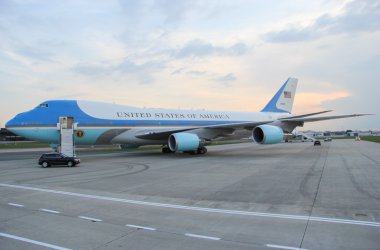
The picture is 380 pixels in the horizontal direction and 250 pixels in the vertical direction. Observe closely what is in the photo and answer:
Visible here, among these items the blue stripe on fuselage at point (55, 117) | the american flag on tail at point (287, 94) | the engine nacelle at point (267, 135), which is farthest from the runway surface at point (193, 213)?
the american flag on tail at point (287, 94)

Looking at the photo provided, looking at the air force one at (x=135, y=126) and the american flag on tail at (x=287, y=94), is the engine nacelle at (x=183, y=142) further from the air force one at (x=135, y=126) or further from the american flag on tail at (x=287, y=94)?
the american flag on tail at (x=287, y=94)

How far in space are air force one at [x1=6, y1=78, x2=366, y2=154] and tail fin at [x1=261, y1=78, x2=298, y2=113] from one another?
256 inches

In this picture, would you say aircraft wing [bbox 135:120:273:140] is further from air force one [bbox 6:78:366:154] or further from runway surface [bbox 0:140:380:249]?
runway surface [bbox 0:140:380:249]

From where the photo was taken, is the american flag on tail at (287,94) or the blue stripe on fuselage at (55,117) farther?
the american flag on tail at (287,94)

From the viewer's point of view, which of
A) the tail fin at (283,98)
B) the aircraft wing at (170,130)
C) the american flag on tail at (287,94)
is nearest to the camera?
the aircraft wing at (170,130)

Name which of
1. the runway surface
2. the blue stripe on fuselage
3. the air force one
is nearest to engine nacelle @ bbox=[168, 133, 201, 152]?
the air force one

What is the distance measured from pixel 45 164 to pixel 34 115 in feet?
14.6

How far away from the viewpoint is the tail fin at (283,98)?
36.8m

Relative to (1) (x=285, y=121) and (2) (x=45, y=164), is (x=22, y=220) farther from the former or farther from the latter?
(1) (x=285, y=121)

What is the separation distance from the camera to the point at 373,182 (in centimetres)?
1184

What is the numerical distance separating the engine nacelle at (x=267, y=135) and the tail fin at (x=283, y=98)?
12.2 m

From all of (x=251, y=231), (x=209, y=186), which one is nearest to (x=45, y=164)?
(x=209, y=186)

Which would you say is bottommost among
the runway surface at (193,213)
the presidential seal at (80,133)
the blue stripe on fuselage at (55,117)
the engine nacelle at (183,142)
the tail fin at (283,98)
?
the runway surface at (193,213)

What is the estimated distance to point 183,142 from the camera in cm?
2344
